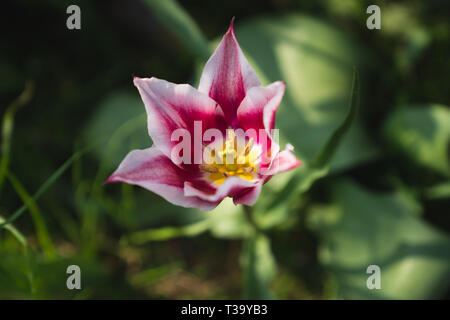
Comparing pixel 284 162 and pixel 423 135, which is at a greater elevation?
pixel 423 135

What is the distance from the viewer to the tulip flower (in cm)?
60

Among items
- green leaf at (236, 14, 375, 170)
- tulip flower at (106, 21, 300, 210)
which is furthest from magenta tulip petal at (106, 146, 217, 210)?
green leaf at (236, 14, 375, 170)

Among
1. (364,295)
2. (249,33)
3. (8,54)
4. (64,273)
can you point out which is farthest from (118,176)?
(8,54)

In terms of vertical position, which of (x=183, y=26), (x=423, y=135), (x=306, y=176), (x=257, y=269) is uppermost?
(x=183, y=26)

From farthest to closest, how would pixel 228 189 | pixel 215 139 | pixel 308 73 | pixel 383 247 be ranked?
1. pixel 308 73
2. pixel 383 247
3. pixel 215 139
4. pixel 228 189

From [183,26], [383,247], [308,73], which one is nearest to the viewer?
[183,26]

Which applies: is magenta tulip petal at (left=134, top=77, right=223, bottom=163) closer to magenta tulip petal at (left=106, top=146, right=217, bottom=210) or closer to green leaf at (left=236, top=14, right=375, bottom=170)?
magenta tulip petal at (left=106, top=146, right=217, bottom=210)

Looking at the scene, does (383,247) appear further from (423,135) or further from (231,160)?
(231,160)

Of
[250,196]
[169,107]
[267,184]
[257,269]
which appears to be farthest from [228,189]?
[267,184]

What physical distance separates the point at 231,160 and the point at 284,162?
19 centimetres

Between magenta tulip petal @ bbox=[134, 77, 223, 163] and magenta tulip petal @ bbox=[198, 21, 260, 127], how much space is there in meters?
0.02

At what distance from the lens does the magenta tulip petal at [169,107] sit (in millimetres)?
629

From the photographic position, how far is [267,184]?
109cm
